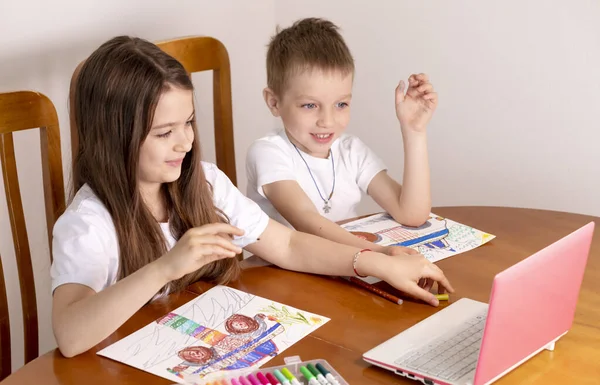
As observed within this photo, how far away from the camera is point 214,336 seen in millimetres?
1201

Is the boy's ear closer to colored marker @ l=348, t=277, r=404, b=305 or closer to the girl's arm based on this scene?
the girl's arm

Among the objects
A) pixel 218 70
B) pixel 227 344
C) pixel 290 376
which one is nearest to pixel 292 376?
pixel 290 376

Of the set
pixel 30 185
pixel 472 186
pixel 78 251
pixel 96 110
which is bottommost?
pixel 472 186

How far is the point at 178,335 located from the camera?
1.21 m

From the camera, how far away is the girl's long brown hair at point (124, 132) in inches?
53.7

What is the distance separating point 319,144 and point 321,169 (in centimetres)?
8

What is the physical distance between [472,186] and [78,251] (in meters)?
1.67

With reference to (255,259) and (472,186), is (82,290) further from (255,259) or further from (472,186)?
(472,186)

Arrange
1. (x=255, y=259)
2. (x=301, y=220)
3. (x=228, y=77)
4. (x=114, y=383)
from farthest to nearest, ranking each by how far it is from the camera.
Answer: (x=228, y=77)
(x=301, y=220)
(x=255, y=259)
(x=114, y=383)

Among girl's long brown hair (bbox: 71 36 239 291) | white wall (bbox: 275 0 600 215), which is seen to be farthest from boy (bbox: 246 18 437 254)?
white wall (bbox: 275 0 600 215)

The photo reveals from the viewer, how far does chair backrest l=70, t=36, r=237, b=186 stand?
6.47 feet

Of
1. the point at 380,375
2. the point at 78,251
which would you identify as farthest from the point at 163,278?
the point at 380,375

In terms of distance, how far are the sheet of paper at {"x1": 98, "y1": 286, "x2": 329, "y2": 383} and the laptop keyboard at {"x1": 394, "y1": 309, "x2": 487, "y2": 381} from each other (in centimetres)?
19

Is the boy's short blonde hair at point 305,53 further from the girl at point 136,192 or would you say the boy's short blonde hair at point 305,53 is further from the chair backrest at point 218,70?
the girl at point 136,192
